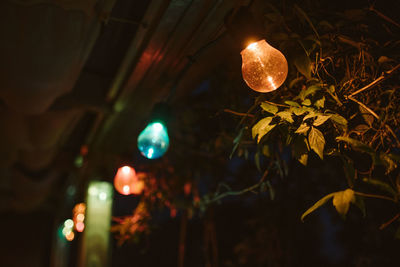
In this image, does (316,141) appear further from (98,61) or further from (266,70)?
(98,61)

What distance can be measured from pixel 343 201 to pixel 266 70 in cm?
63

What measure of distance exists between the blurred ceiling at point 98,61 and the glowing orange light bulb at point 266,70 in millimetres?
560

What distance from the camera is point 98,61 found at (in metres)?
3.20

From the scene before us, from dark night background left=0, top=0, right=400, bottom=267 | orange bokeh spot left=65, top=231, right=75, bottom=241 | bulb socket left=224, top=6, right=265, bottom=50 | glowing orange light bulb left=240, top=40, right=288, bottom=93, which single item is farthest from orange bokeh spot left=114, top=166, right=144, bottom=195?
orange bokeh spot left=65, top=231, right=75, bottom=241

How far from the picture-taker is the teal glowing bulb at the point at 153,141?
2357mm

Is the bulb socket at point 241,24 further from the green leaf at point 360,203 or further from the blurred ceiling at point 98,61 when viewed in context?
the green leaf at point 360,203

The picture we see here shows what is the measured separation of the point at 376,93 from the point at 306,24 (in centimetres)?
52

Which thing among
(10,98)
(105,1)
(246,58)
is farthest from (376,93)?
(10,98)

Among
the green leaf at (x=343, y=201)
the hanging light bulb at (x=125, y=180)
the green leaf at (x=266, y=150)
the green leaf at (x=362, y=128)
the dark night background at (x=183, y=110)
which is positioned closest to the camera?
the green leaf at (x=343, y=201)

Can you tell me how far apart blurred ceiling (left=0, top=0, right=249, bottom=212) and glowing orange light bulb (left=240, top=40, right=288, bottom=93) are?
22.1 inches

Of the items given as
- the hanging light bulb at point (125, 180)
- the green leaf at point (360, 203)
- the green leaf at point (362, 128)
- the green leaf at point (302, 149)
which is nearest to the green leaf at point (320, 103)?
the green leaf at point (302, 149)

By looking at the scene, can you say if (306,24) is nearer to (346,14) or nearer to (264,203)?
(346,14)

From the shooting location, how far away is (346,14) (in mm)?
1780

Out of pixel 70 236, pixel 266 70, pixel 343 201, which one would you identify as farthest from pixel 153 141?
pixel 70 236
